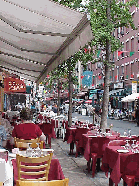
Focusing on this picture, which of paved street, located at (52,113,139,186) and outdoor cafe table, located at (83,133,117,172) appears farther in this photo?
outdoor cafe table, located at (83,133,117,172)

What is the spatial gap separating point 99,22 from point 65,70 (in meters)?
6.83

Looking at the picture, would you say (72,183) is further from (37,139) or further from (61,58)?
(61,58)

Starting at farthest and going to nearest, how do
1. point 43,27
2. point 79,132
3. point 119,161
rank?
point 79,132
point 43,27
point 119,161

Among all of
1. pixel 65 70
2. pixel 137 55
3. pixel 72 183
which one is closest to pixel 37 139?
pixel 72 183

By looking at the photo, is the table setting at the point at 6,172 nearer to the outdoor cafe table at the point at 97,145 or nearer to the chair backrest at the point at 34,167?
the chair backrest at the point at 34,167

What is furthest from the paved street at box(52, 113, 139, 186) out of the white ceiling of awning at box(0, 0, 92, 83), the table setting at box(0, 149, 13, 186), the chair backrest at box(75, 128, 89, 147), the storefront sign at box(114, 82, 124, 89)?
the storefront sign at box(114, 82, 124, 89)

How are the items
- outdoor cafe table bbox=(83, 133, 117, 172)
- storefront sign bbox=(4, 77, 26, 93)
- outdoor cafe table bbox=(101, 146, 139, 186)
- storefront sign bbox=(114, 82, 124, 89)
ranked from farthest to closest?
1. storefront sign bbox=(114, 82, 124, 89)
2. storefront sign bbox=(4, 77, 26, 93)
3. outdoor cafe table bbox=(83, 133, 117, 172)
4. outdoor cafe table bbox=(101, 146, 139, 186)

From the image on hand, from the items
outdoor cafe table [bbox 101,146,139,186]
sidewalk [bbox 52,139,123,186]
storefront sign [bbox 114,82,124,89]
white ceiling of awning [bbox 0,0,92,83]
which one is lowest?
sidewalk [bbox 52,139,123,186]

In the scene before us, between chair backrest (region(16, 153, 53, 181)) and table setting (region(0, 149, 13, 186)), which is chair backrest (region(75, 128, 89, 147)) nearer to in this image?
chair backrest (region(16, 153, 53, 181))

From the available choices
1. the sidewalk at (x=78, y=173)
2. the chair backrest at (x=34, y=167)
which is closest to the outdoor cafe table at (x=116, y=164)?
the sidewalk at (x=78, y=173)

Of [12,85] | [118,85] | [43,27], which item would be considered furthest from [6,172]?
[118,85]

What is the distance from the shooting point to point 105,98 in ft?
43.0
